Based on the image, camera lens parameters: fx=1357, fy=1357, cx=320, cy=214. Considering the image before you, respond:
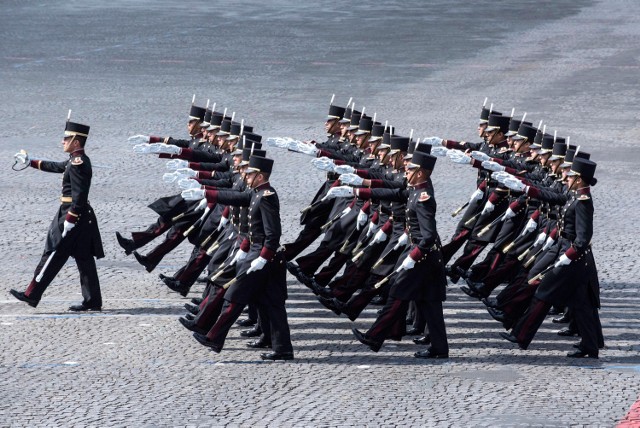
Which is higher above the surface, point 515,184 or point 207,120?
point 207,120

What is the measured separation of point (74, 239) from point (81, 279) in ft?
1.42

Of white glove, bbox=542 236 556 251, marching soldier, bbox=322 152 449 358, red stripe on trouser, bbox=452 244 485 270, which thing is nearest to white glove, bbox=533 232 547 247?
white glove, bbox=542 236 556 251

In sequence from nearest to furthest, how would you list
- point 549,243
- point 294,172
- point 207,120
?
point 549,243 < point 207,120 < point 294,172

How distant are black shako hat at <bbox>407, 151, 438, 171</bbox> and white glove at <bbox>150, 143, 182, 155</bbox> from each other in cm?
339

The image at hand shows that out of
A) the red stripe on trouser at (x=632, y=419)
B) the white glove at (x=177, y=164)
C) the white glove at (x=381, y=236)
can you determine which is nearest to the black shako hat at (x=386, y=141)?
the white glove at (x=381, y=236)

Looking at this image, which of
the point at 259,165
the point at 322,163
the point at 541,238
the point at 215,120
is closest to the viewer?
the point at 259,165

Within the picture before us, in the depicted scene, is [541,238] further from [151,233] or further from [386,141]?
[151,233]

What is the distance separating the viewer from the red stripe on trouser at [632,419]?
1097 centimetres

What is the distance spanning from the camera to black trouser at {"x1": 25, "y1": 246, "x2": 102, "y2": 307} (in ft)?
46.9

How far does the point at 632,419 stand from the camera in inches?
437

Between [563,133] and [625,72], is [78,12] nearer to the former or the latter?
[625,72]

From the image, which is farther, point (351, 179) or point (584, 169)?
point (351, 179)

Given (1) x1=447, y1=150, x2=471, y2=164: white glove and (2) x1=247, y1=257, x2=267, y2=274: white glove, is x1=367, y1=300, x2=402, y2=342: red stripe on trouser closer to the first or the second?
(2) x1=247, y1=257, x2=267, y2=274: white glove

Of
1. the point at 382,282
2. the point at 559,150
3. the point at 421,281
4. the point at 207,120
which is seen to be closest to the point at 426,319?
the point at 421,281
